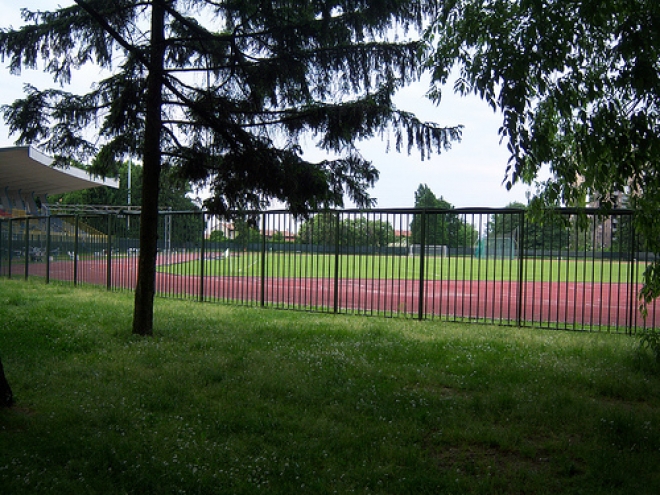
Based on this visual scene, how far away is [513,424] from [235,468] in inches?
105

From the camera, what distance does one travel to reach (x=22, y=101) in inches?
343

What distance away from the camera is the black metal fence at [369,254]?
10977 mm

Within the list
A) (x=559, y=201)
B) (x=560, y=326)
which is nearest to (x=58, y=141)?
(x=559, y=201)

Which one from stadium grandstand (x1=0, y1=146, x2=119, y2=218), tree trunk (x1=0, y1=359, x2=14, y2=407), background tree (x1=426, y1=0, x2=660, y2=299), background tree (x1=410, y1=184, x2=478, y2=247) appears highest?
stadium grandstand (x1=0, y1=146, x2=119, y2=218)

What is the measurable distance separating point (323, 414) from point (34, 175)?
117 ft

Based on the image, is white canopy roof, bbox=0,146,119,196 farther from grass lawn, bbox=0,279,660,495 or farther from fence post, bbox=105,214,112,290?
grass lawn, bbox=0,279,660,495

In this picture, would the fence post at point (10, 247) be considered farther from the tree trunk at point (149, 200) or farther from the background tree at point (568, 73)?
the background tree at point (568, 73)

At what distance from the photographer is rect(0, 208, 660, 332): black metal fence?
36.0 feet

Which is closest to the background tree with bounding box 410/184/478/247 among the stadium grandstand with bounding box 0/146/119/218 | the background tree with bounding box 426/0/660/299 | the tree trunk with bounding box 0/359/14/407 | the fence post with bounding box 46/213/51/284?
the background tree with bounding box 426/0/660/299

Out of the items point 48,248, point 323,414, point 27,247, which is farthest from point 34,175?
point 323,414

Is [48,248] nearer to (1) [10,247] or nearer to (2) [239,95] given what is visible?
(1) [10,247]

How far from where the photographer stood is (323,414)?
5418mm

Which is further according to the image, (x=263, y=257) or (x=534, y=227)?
(x=263, y=257)

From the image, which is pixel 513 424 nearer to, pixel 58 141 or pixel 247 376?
pixel 247 376
